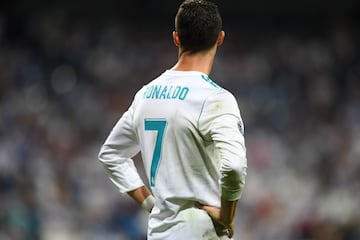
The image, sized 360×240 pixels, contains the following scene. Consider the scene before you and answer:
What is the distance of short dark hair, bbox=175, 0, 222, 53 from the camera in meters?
3.26

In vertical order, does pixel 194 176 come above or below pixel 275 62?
above

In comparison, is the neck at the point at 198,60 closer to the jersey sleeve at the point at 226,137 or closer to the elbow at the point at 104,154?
the jersey sleeve at the point at 226,137

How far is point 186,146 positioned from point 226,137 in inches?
8.0

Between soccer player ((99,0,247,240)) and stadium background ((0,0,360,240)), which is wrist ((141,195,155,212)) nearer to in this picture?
soccer player ((99,0,247,240))

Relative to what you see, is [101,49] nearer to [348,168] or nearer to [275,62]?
[275,62]

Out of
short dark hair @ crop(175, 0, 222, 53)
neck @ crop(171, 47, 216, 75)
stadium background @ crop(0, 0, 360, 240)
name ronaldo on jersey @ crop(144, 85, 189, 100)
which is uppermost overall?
short dark hair @ crop(175, 0, 222, 53)

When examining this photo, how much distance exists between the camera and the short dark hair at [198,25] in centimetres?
326

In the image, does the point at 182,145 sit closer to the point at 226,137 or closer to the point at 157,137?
the point at 157,137

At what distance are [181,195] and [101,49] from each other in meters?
11.0

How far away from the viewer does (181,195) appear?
10.8 ft

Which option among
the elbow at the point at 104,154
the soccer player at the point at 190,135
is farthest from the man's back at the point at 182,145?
the elbow at the point at 104,154

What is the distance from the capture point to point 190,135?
10.6 feet

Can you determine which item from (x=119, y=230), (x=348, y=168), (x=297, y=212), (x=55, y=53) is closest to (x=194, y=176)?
(x=119, y=230)

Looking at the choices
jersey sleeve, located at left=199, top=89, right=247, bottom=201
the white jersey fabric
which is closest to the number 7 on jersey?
the white jersey fabric
